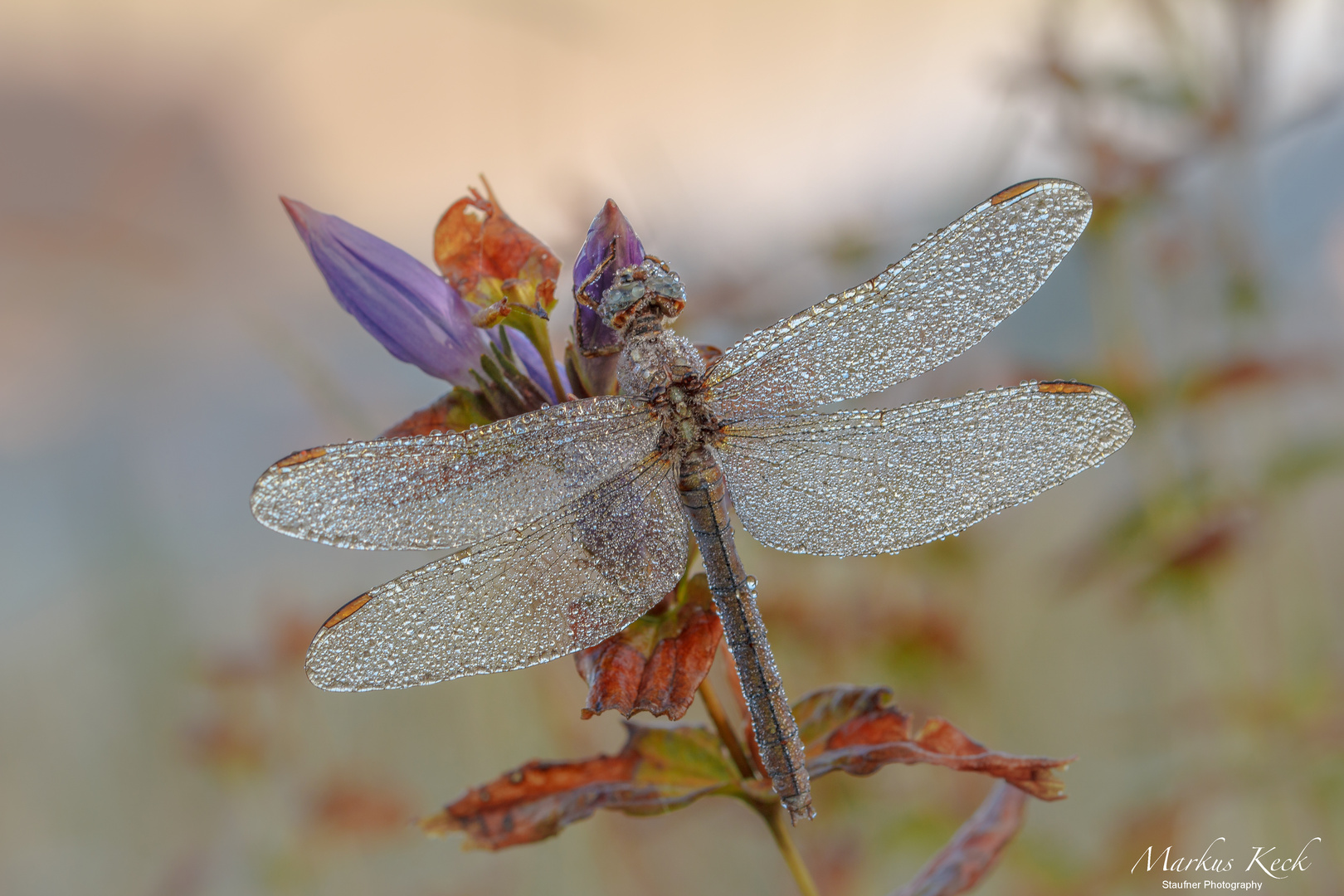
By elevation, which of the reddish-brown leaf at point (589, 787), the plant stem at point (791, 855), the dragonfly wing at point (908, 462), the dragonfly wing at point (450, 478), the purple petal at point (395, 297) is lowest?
the plant stem at point (791, 855)

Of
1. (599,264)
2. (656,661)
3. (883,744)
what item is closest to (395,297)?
(599,264)

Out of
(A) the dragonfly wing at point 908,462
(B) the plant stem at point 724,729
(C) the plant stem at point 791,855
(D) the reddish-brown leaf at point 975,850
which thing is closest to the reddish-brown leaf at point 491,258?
(A) the dragonfly wing at point 908,462
